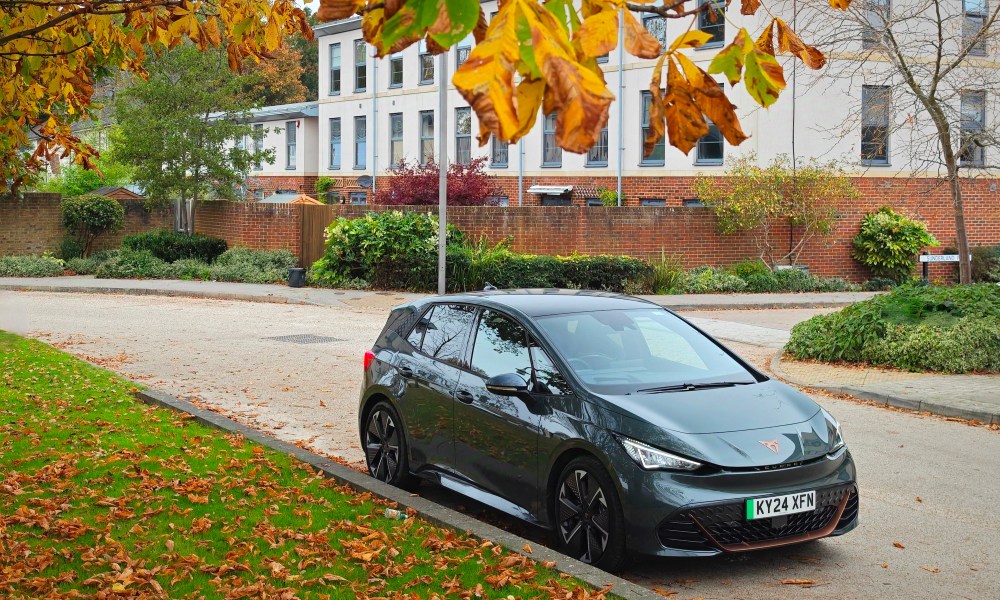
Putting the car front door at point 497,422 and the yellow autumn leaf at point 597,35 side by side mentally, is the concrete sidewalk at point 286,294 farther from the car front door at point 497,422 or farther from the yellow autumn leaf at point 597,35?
the yellow autumn leaf at point 597,35

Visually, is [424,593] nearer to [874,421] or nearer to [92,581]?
[92,581]

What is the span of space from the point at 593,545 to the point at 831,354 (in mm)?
9705

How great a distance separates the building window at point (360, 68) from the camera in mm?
44156

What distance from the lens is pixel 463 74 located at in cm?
272

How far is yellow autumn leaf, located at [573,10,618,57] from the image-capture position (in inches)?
128

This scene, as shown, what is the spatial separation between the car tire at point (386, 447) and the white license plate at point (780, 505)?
2822 mm

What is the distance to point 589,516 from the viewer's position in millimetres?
6355

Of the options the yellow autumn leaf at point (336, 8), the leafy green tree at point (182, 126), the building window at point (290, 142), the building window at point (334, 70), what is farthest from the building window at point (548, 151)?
the yellow autumn leaf at point (336, 8)

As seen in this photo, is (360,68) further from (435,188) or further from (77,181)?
(435,188)

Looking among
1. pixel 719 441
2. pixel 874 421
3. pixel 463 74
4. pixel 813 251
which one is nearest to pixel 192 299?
pixel 813 251

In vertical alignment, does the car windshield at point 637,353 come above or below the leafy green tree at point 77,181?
below

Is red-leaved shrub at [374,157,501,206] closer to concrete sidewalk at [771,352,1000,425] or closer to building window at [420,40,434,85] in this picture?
building window at [420,40,434,85]

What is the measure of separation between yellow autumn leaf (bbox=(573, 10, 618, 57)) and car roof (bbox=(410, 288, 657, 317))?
4205 millimetres

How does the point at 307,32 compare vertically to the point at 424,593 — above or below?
above
